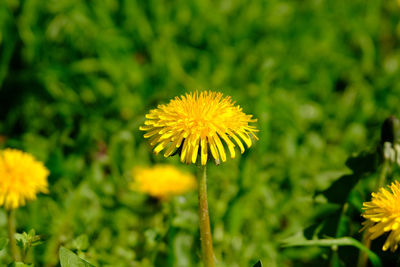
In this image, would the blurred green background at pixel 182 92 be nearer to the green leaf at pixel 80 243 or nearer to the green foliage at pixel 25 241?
the green leaf at pixel 80 243

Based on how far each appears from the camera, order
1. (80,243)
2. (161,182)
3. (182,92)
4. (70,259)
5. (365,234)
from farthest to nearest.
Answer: (182,92) < (161,182) < (365,234) < (80,243) < (70,259)

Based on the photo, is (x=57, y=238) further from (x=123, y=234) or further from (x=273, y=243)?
(x=273, y=243)

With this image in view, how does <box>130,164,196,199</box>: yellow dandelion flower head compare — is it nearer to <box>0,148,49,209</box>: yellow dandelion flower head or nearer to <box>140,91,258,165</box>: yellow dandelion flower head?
<box>0,148,49,209</box>: yellow dandelion flower head

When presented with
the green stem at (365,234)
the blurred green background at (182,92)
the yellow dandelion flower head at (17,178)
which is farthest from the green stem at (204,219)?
the yellow dandelion flower head at (17,178)

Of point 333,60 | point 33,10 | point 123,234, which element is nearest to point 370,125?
point 333,60

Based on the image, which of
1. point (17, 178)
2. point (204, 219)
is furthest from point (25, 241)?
point (204, 219)

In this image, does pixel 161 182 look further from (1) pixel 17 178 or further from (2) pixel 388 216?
(2) pixel 388 216

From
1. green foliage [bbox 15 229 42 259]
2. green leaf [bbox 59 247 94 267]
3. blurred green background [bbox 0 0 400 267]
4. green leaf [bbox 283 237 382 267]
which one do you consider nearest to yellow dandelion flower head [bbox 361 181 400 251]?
green leaf [bbox 283 237 382 267]
